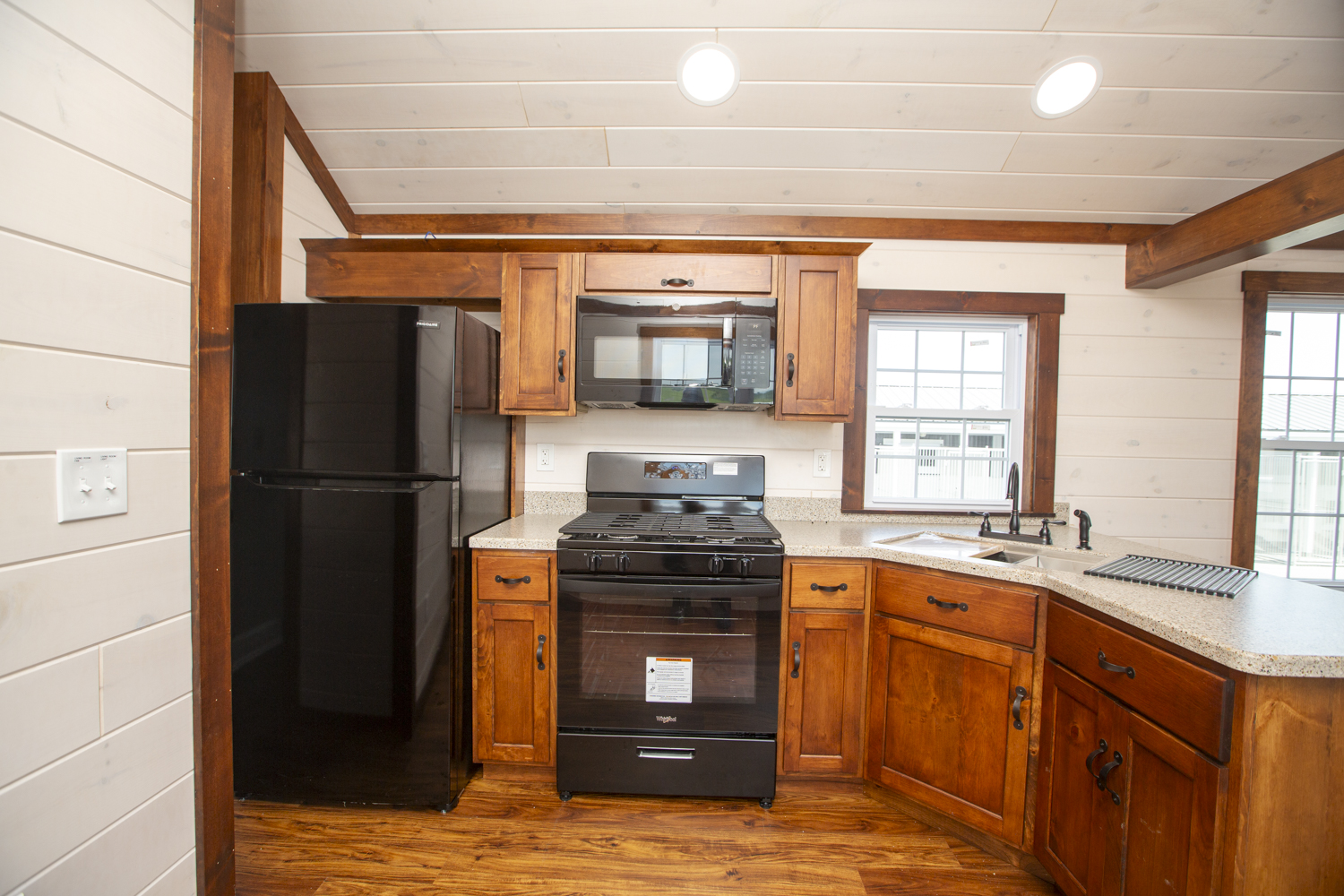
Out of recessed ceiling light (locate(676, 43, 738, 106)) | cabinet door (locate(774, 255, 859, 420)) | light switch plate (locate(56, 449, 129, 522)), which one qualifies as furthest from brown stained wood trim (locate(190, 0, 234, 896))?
cabinet door (locate(774, 255, 859, 420))

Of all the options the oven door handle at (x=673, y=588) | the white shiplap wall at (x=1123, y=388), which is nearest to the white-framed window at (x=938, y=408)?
the white shiplap wall at (x=1123, y=388)

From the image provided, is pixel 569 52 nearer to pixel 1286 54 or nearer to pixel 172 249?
pixel 172 249

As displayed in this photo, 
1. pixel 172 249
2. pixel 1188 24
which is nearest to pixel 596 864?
pixel 172 249

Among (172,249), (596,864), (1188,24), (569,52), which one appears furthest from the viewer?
(569,52)

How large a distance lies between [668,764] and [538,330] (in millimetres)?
1724

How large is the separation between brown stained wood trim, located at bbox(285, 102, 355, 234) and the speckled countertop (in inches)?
64.1

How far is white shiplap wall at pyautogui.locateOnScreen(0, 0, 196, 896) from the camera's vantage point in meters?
0.78

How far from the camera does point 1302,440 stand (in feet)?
7.97

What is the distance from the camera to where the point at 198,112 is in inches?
41.8

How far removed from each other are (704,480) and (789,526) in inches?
17.1

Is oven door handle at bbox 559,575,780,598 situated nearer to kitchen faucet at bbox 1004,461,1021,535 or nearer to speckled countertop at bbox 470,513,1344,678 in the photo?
speckled countertop at bbox 470,513,1344,678

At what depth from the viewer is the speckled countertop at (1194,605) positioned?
100cm

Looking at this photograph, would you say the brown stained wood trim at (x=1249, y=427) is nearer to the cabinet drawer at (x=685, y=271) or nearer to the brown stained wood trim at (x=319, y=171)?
the cabinet drawer at (x=685, y=271)

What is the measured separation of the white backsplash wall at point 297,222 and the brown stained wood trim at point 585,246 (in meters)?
0.05
